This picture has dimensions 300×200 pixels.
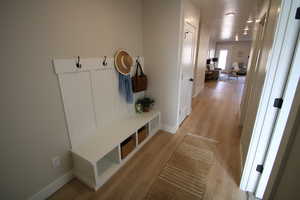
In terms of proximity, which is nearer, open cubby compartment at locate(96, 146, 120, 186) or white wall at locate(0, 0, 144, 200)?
white wall at locate(0, 0, 144, 200)

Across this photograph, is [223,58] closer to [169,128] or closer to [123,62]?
[169,128]

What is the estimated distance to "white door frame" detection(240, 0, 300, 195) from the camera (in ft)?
3.39

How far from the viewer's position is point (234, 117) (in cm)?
328

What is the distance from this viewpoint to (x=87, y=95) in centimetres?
168

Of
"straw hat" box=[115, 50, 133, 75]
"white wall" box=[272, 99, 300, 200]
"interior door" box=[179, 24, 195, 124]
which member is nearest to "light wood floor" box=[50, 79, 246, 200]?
"interior door" box=[179, 24, 195, 124]

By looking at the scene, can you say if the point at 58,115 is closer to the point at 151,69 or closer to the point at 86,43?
the point at 86,43

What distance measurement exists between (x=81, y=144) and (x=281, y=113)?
207cm

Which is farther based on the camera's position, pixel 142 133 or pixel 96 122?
pixel 142 133

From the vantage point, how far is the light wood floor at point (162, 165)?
4.83 feet

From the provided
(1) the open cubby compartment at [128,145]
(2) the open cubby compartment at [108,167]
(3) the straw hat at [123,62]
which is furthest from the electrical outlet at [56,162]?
(3) the straw hat at [123,62]

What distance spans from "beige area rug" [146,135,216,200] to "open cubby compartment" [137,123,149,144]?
54cm

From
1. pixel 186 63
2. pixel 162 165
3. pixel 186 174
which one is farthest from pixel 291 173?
pixel 186 63

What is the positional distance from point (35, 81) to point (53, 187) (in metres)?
1.15

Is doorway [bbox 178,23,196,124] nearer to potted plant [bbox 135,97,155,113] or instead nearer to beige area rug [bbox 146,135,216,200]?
potted plant [bbox 135,97,155,113]
